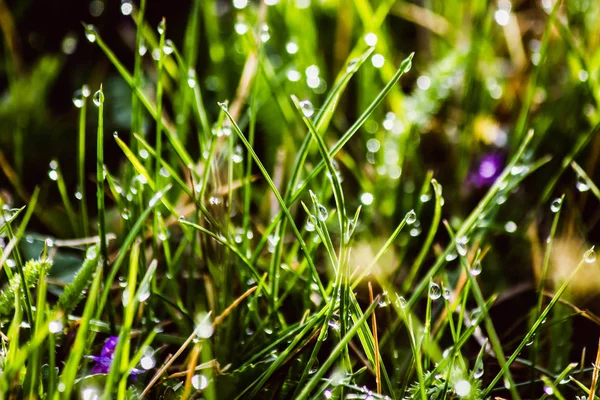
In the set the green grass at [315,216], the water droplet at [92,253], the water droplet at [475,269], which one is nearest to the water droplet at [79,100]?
the green grass at [315,216]

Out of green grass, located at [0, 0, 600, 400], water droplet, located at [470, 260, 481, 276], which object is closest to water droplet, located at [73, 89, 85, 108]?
green grass, located at [0, 0, 600, 400]

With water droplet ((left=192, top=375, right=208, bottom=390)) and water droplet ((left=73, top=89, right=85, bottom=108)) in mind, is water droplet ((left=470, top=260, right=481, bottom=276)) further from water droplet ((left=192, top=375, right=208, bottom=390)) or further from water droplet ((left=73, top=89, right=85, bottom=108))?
water droplet ((left=73, top=89, right=85, bottom=108))

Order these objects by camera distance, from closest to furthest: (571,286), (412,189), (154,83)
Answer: (571,286) < (412,189) < (154,83)

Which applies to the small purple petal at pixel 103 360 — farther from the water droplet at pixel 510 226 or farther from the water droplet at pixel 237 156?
the water droplet at pixel 510 226

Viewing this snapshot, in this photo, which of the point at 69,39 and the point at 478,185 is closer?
the point at 478,185

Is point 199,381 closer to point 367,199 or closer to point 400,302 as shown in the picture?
point 400,302

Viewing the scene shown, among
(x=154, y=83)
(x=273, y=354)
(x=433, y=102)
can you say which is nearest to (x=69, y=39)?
(x=154, y=83)

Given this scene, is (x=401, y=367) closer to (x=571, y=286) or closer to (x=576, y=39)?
(x=571, y=286)

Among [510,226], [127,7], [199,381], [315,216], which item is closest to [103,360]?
[199,381]
